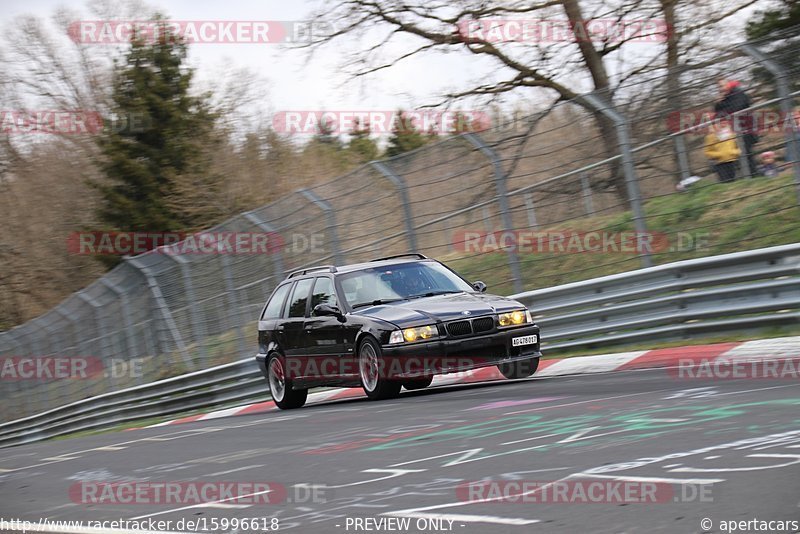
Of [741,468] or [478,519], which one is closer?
[478,519]

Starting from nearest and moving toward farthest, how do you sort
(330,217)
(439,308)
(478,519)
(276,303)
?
(478,519), (439,308), (276,303), (330,217)

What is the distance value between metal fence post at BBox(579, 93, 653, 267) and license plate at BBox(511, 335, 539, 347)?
7.50ft

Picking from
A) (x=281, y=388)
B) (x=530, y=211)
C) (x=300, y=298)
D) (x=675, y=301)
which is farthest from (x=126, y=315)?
(x=675, y=301)

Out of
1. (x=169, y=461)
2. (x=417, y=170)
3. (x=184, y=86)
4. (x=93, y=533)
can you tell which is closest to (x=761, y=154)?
(x=417, y=170)

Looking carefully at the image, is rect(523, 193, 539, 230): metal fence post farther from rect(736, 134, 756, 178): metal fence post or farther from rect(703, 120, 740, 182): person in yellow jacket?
rect(736, 134, 756, 178): metal fence post

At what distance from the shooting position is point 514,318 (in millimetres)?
11828

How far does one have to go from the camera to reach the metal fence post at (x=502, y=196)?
47.7ft

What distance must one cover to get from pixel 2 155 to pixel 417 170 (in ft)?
136

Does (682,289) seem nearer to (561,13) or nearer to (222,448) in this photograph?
(222,448)

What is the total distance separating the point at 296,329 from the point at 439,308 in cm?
270

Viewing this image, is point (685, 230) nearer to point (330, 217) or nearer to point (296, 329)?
point (296, 329)

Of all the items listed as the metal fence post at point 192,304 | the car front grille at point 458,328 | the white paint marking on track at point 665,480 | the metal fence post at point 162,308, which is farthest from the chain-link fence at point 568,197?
the white paint marking on track at point 665,480

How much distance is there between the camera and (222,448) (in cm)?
998

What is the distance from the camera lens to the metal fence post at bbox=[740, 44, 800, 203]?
1180 centimetres
